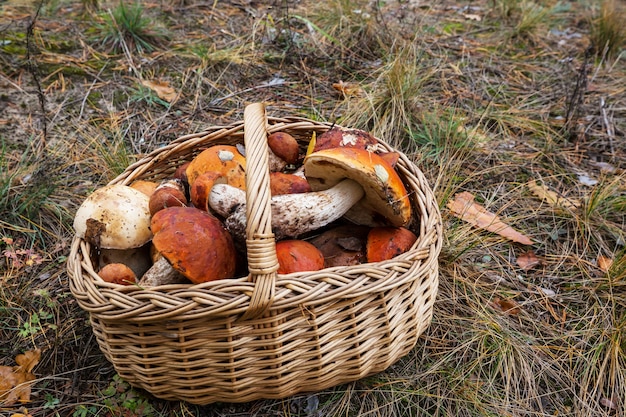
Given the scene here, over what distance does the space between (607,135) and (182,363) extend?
323cm

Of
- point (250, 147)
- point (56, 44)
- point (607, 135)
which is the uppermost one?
point (250, 147)

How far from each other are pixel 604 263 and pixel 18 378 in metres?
2.77

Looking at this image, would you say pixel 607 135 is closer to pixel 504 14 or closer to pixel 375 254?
pixel 504 14

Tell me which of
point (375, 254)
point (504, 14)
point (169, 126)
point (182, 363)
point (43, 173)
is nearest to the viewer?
point (182, 363)

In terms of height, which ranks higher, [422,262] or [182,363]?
[422,262]

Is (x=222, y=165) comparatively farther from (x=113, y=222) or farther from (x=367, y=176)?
(x=367, y=176)

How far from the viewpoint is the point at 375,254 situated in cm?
191

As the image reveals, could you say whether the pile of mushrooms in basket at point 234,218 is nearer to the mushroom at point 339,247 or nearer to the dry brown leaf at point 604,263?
the mushroom at point 339,247

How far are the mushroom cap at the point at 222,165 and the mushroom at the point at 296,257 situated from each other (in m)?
0.36

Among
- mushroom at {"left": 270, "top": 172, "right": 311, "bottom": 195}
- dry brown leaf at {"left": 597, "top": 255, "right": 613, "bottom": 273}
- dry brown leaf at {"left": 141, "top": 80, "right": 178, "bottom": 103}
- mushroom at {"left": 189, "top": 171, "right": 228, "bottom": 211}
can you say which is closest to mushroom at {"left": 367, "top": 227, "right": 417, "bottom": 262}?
mushroom at {"left": 270, "top": 172, "right": 311, "bottom": 195}

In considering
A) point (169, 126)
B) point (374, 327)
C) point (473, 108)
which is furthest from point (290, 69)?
point (374, 327)

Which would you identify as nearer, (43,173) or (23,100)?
(43,173)

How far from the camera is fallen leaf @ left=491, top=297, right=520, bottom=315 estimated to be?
2.37 m

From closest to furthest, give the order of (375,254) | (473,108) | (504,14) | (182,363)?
(182,363)
(375,254)
(473,108)
(504,14)
